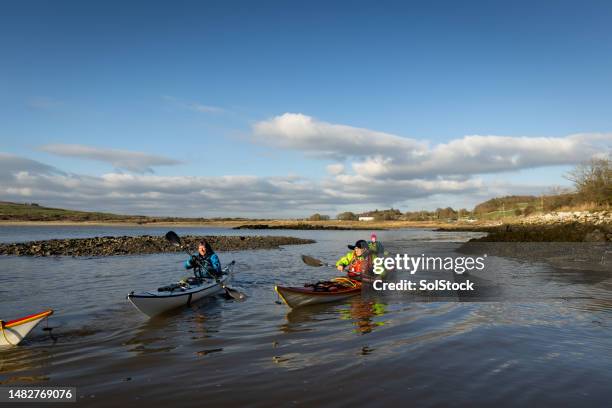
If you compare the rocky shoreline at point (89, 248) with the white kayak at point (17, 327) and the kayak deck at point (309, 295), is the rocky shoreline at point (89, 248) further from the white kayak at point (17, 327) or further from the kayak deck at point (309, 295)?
the white kayak at point (17, 327)

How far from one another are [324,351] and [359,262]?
6.68m

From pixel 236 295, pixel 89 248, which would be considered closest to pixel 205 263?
pixel 236 295

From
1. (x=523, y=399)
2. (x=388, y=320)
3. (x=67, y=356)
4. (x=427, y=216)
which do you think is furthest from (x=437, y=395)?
(x=427, y=216)

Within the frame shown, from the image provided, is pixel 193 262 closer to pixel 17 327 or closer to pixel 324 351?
pixel 17 327

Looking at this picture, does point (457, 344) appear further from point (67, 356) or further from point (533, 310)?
point (67, 356)

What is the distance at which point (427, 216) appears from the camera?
423 ft

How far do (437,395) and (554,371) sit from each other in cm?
228

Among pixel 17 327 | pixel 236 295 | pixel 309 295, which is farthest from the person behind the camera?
pixel 236 295

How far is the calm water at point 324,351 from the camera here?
536 centimetres

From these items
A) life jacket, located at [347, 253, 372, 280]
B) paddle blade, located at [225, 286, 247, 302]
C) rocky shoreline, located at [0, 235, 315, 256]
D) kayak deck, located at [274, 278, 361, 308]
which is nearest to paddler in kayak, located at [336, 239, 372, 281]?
life jacket, located at [347, 253, 372, 280]

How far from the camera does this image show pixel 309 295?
1123 centimetres

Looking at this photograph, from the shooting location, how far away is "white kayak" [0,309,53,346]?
7.11 m

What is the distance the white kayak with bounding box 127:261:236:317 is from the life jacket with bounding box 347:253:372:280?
4485 mm

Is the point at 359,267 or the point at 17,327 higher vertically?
the point at 359,267
